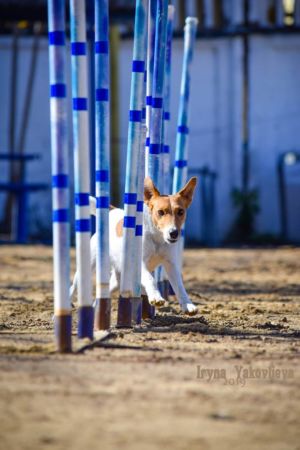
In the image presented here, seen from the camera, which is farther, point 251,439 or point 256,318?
point 256,318

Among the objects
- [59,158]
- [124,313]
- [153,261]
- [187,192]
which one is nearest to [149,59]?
[187,192]

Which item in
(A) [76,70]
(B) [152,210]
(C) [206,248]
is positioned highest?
(A) [76,70]

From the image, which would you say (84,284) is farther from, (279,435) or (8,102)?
(8,102)

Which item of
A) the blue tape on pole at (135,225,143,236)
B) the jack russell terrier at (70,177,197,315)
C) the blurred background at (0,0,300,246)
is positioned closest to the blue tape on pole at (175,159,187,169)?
the jack russell terrier at (70,177,197,315)

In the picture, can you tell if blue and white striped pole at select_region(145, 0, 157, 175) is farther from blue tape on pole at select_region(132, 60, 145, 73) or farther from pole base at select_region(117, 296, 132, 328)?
pole base at select_region(117, 296, 132, 328)

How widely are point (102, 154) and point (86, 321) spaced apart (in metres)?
1.07

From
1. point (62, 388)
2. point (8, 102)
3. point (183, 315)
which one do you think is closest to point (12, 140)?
point (8, 102)

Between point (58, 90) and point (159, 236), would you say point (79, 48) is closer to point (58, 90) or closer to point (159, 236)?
point (58, 90)

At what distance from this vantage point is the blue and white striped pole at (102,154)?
251 inches

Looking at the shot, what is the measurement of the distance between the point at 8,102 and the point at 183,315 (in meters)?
10.9

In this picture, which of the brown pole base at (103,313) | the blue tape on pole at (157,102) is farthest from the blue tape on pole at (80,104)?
the blue tape on pole at (157,102)

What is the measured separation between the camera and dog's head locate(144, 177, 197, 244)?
23.8 ft

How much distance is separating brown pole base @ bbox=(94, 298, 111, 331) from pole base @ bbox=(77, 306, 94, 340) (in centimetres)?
39

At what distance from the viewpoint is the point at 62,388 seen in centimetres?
471
